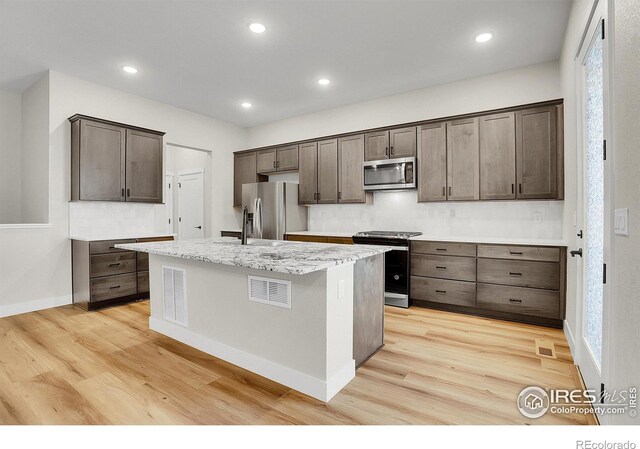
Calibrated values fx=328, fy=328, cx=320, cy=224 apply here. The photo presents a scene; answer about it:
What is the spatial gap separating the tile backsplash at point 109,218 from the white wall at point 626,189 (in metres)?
5.32

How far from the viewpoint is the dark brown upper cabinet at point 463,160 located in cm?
405

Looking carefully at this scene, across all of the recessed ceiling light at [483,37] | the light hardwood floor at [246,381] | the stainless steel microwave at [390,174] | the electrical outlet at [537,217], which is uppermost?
the recessed ceiling light at [483,37]

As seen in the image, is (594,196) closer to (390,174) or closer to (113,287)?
(390,174)

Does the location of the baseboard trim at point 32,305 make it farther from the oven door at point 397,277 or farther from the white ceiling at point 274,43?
the oven door at point 397,277

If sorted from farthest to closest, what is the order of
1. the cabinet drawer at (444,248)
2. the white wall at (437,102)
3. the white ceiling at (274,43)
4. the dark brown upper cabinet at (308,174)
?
the dark brown upper cabinet at (308,174) → the white wall at (437,102) → the cabinet drawer at (444,248) → the white ceiling at (274,43)

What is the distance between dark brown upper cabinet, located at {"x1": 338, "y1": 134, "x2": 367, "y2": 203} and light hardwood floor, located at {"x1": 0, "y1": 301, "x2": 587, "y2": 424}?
2241mm

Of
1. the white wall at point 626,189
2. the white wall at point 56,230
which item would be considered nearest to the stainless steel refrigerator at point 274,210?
the white wall at point 56,230

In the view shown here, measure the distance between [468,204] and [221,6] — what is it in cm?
360

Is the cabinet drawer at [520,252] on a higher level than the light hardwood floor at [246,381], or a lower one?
higher

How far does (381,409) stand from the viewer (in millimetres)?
1948

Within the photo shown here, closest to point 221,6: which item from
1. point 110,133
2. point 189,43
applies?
point 189,43

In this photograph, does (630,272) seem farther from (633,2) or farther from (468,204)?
(468,204)
